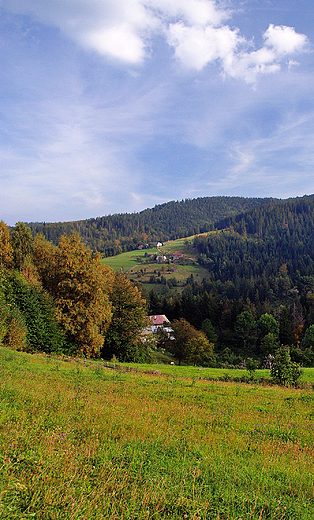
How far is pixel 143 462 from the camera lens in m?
4.88

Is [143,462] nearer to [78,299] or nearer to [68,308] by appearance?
[68,308]

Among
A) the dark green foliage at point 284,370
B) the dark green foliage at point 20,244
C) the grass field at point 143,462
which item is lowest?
the dark green foliage at point 284,370

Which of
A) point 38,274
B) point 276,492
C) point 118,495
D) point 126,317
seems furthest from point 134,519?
point 38,274

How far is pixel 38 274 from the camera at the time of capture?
123ft

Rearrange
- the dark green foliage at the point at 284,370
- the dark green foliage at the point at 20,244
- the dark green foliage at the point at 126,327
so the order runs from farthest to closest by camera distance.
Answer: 1. the dark green foliage at the point at 20,244
2. the dark green foliage at the point at 126,327
3. the dark green foliage at the point at 284,370

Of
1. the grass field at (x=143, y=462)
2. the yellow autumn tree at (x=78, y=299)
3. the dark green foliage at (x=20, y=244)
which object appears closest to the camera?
the grass field at (x=143, y=462)

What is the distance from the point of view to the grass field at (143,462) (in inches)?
145

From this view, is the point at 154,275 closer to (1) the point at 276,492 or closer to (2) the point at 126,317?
(2) the point at 126,317

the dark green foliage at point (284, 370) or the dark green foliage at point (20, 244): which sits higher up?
the dark green foliage at point (20, 244)

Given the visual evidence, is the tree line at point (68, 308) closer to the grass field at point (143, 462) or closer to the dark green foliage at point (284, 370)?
the dark green foliage at point (284, 370)

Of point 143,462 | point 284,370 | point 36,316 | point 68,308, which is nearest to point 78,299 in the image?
point 68,308

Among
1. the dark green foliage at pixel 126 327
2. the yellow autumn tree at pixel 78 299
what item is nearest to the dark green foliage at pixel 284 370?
the yellow autumn tree at pixel 78 299

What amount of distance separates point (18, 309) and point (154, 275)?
152 m

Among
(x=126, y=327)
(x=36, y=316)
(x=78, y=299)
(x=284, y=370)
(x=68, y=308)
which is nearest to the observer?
(x=284, y=370)
